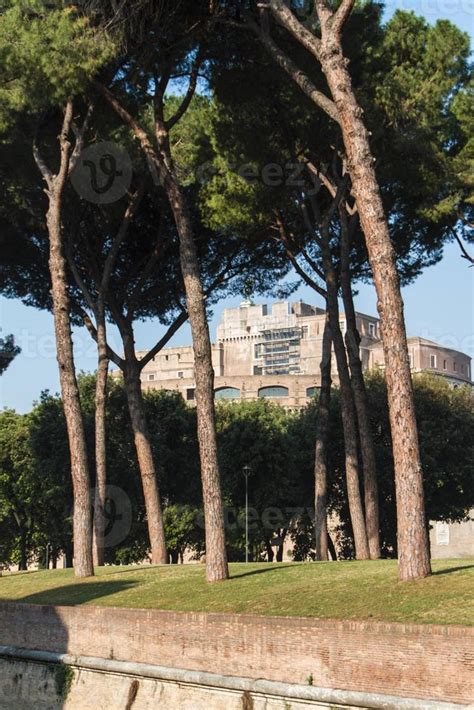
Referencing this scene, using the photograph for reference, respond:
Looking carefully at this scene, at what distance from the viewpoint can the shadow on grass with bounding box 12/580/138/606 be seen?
15.6 meters

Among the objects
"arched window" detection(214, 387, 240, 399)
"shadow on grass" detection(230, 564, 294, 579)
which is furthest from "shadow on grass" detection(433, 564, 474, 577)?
"arched window" detection(214, 387, 240, 399)

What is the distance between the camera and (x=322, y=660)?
419 inches

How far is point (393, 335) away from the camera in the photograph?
41.8 feet

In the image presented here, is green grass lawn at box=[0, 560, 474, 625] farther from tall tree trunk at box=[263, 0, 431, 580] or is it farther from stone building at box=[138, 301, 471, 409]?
stone building at box=[138, 301, 471, 409]

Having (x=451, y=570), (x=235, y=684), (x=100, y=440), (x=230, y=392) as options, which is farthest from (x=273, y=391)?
(x=235, y=684)

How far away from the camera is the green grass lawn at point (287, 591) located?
10963 mm

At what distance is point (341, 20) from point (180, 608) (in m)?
8.39

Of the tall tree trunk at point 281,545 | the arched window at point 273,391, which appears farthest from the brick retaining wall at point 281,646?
the arched window at point 273,391

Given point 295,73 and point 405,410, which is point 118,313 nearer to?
point 295,73

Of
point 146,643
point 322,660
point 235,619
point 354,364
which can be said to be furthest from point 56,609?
point 354,364

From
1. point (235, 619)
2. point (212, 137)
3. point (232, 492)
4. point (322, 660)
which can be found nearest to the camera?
point (322, 660)

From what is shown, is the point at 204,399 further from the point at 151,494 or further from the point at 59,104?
the point at 151,494

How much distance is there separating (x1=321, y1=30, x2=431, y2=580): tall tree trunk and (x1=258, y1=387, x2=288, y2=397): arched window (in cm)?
5469

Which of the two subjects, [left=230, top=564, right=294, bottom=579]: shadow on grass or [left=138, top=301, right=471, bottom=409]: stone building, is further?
[left=138, top=301, right=471, bottom=409]: stone building
